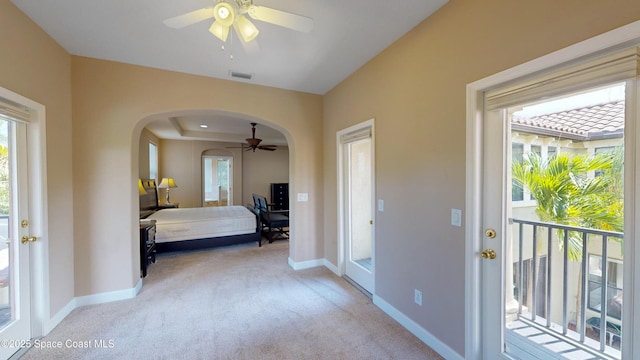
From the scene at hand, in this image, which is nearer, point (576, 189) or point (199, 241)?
point (576, 189)

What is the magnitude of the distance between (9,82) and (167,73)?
1.41 m

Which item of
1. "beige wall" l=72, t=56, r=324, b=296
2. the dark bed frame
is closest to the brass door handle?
"beige wall" l=72, t=56, r=324, b=296

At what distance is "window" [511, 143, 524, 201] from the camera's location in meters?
1.65

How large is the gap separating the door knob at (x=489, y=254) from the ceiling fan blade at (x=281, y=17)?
1.94 meters

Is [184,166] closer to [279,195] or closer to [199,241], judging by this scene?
[279,195]

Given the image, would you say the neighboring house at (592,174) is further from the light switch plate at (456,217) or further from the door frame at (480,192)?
the light switch plate at (456,217)

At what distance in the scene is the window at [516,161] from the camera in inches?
65.0

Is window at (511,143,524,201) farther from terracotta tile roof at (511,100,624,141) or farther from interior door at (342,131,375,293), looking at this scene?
interior door at (342,131,375,293)

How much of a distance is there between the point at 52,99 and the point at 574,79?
399 centimetres

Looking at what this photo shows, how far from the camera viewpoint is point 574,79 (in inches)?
50.9

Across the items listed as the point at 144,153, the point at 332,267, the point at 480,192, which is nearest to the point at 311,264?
the point at 332,267

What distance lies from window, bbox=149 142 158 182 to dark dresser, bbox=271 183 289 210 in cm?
352

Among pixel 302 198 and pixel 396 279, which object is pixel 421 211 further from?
pixel 302 198

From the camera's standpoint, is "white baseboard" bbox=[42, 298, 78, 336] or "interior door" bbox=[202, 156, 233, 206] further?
"interior door" bbox=[202, 156, 233, 206]
